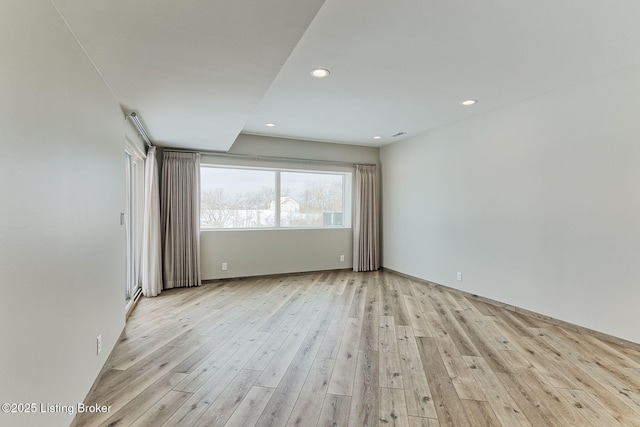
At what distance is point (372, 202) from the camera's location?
6.28 metres

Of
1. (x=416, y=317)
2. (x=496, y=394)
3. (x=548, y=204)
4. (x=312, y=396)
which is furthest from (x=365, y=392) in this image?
(x=548, y=204)

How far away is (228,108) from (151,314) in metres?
2.60

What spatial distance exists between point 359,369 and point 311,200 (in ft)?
13.2

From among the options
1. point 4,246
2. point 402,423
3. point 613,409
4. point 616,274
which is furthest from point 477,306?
point 4,246

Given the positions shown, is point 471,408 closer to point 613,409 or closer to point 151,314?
point 613,409

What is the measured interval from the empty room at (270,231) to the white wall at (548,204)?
0.02 m

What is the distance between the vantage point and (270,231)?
18.6ft

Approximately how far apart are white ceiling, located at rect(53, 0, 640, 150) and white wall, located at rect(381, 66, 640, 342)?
366 millimetres

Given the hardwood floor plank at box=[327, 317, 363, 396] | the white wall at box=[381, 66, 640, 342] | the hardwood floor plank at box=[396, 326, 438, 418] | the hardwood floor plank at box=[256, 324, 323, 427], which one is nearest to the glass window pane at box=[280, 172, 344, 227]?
the white wall at box=[381, 66, 640, 342]

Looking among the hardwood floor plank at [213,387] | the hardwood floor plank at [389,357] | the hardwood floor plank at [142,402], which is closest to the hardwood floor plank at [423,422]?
the hardwood floor plank at [389,357]

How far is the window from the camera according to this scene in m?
5.39

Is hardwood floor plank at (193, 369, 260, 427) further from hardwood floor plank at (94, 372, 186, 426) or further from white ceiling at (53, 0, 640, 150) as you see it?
white ceiling at (53, 0, 640, 150)

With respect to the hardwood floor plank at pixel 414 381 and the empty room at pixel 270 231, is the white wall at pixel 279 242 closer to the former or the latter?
the empty room at pixel 270 231

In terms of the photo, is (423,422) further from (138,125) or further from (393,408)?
(138,125)
